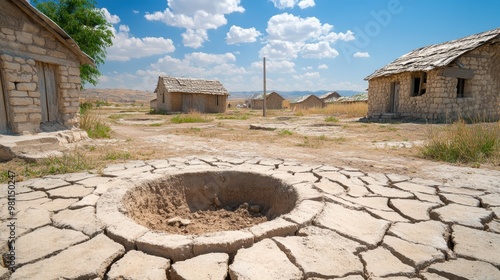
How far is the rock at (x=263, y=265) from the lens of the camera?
1462 mm

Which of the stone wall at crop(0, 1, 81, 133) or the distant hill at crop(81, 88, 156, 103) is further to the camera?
the distant hill at crop(81, 88, 156, 103)

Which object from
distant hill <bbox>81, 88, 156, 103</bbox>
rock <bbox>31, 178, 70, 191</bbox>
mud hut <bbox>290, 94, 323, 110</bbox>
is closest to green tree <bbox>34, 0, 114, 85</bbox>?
rock <bbox>31, 178, 70, 191</bbox>

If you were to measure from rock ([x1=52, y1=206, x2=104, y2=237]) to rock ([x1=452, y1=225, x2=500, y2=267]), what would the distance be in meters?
2.53

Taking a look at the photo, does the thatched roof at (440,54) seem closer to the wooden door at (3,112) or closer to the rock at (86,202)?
the rock at (86,202)

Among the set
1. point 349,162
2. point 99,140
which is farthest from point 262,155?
point 99,140

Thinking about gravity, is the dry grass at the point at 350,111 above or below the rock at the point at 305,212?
above

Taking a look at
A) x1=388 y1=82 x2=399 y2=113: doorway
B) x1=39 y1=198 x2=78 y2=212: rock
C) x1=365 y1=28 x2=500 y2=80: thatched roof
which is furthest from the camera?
x1=388 y1=82 x2=399 y2=113: doorway

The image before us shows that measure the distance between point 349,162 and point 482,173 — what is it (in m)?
1.67

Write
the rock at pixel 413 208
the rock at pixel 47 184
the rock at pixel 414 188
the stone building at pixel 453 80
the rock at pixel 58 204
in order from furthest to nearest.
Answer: the stone building at pixel 453 80 → the rock at pixel 47 184 → the rock at pixel 414 188 → the rock at pixel 58 204 → the rock at pixel 413 208

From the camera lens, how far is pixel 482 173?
3473 millimetres

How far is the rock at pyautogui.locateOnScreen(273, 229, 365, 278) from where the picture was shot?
5.00ft

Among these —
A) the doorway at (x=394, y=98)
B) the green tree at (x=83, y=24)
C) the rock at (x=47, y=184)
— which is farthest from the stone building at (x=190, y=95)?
the rock at (x=47, y=184)

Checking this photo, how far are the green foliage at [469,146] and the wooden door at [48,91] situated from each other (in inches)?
313

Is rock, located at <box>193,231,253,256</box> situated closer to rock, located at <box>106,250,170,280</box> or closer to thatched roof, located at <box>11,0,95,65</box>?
rock, located at <box>106,250,170,280</box>
